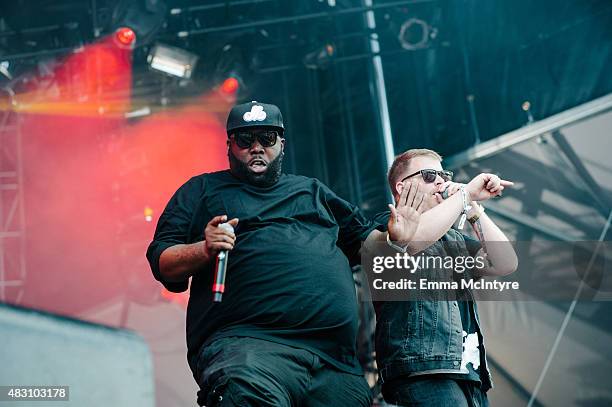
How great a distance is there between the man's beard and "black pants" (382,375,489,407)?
83 cm

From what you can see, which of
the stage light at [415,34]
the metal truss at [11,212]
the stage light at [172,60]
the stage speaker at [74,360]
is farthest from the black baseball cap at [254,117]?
the metal truss at [11,212]

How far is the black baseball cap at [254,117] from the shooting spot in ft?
8.54

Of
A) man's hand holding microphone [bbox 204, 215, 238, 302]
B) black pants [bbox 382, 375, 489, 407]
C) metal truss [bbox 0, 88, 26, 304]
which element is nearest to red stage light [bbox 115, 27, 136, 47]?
metal truss [bbox 0, 88, 26, 304]

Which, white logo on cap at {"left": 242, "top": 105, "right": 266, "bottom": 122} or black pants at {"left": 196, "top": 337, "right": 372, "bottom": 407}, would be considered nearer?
black pants at {"left": 196, "top": 337, "right": 372, "bottom": 407}

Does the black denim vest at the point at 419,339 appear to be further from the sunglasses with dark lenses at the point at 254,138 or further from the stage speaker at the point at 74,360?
the stage speaker at the point at 74,360

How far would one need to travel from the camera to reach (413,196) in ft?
8.86

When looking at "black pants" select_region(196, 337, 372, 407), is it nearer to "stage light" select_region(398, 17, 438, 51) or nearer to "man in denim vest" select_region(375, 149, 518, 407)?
"man in denim vest" select_region(375, 149, 518, 407)

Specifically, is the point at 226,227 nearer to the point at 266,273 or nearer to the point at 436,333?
the point at 266,273

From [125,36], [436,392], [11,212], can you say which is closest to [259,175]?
[436,392]

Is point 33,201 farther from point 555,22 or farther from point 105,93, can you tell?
point 555,22

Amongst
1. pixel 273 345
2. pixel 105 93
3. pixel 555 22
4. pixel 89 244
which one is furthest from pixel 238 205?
pixel 89 244

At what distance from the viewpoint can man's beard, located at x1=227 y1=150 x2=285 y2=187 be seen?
2.63 m

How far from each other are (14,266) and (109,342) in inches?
306

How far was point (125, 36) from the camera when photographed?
234 inches
